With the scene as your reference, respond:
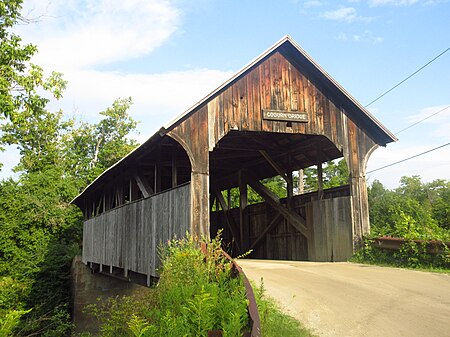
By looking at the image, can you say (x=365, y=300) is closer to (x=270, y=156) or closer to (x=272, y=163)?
(x=272, y=163)

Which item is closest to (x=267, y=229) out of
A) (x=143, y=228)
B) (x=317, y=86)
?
(x=143, y=228)

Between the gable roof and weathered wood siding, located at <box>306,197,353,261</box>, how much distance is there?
2265 millimetres

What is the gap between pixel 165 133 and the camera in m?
10.8

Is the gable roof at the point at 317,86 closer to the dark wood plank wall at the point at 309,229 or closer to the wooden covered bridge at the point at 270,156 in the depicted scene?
the wooden covered bridge at the point at 270,156

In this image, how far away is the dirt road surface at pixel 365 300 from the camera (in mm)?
6070

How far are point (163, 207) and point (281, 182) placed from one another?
111 ft

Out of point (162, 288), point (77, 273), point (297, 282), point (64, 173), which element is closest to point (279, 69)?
point (297, 282)

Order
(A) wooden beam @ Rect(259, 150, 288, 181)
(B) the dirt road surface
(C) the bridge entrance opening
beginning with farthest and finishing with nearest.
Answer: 1. (A) wooden beam @ Rect(259, 150, 288, 181)
2. (C) the bridge entrance opening
3. (B) the dirt road surface

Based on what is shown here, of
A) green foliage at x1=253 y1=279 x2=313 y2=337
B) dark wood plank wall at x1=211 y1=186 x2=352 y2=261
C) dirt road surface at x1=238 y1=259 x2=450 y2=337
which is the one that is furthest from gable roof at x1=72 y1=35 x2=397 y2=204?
green foliage at x1=253 y1=279 x2=313 y2=337

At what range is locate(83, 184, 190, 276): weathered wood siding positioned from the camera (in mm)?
11328

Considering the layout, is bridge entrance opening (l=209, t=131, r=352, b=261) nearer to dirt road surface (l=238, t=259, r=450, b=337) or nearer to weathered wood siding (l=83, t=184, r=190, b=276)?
weathered wood siding (l=83, t=184, r=190, b=276)

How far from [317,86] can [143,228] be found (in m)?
6.48

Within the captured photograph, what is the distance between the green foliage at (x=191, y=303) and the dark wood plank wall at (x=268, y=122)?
2413 millimetres

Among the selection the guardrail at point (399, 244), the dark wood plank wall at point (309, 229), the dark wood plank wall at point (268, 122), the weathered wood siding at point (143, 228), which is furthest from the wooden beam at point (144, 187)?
the guardrail at point (399, 244)
